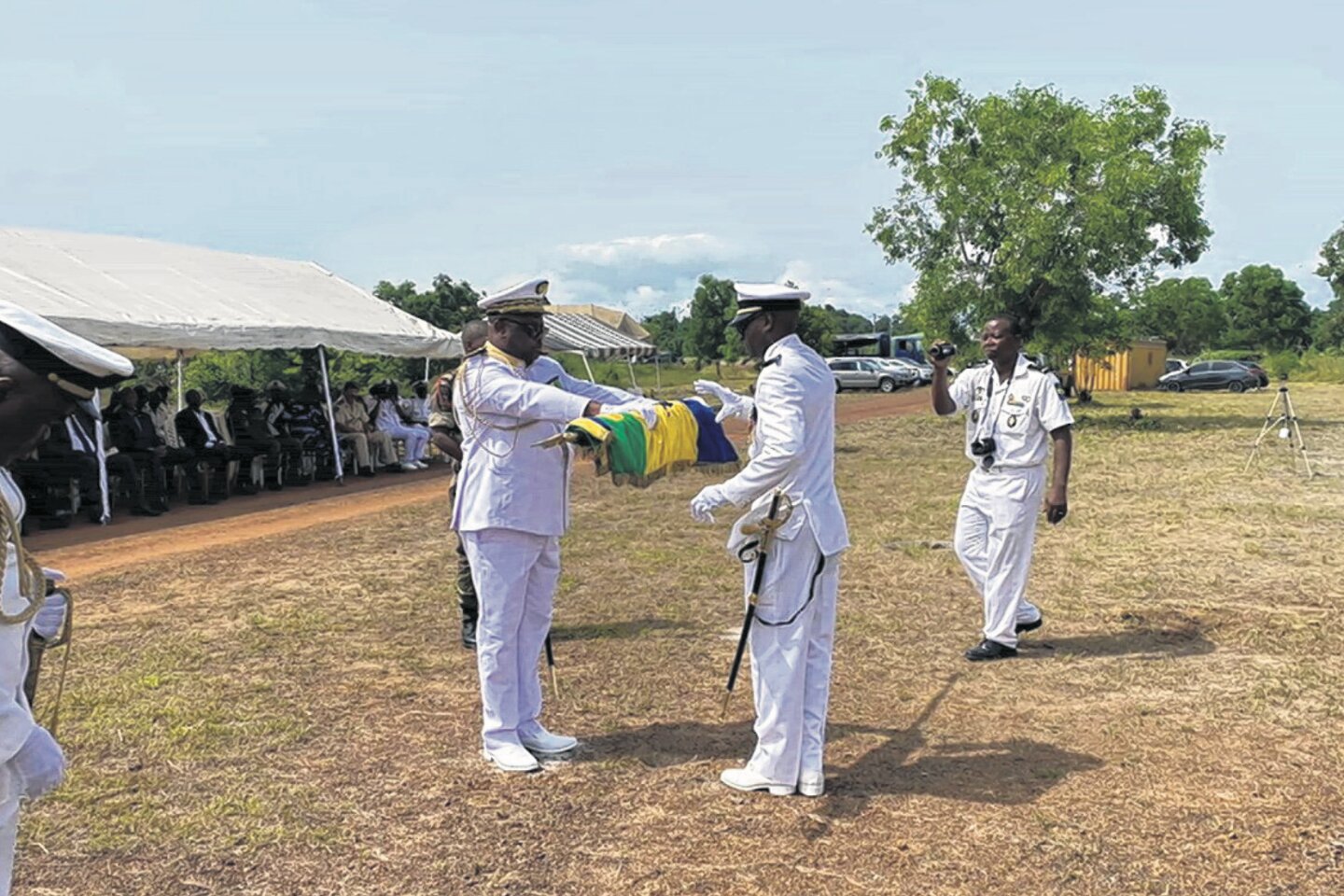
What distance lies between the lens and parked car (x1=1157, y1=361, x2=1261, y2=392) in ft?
142

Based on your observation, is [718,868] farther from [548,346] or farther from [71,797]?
[548,346]

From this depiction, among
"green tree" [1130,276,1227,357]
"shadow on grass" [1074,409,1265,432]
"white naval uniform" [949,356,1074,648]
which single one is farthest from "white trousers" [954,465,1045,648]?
"green tree" [1130,276,1227,357]

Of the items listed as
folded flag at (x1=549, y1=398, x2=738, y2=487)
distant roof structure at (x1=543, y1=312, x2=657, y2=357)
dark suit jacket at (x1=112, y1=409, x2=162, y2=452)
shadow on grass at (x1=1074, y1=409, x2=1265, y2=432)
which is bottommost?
shadow on grass at (x1=1074, y1=409, x2=1265, y2=432)

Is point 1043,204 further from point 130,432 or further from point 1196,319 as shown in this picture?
point 1196,319

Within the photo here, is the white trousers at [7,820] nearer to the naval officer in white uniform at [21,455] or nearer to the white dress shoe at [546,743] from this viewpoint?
the naval officer in white uniform at [21,455]

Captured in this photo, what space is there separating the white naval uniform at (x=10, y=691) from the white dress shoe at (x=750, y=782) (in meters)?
2.69

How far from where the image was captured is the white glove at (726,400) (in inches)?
184

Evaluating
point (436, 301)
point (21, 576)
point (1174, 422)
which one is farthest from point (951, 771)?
point (436, 301)

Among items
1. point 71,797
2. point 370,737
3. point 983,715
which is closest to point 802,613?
point 983,715

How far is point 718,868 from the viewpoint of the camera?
379 centimetres

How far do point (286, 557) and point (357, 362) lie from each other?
19496 mm

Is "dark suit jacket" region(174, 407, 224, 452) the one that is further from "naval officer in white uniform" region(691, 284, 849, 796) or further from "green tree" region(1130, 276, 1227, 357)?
"green tree" region(1130, 276, 1227, 357)

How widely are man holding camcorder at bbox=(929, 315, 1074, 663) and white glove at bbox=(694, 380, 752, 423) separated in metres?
1.84

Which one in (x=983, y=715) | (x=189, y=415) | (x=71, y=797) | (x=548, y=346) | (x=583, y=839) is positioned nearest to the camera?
(x=583, y=839)
